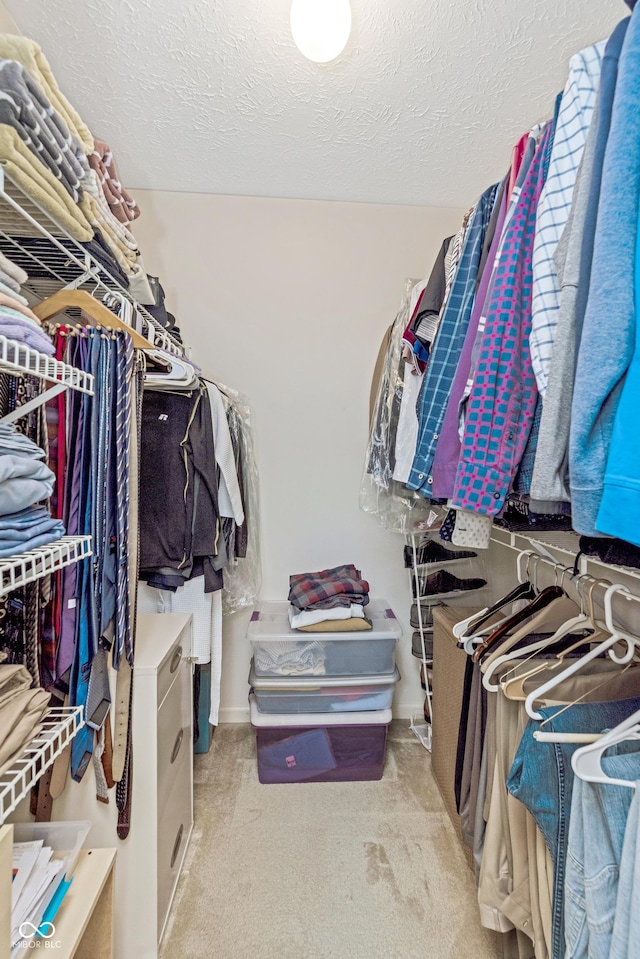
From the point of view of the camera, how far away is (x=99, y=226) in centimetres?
112

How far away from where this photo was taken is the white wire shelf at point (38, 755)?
2.05ft

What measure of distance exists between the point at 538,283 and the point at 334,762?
1.86 meters

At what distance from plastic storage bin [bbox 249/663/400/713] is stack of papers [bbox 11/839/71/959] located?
0.97 m

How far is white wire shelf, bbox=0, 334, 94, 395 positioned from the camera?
2.20 ft

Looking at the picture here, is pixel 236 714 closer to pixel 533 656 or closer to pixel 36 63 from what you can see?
pixel 533 656

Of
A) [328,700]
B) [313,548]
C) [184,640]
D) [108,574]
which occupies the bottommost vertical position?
[328,700]

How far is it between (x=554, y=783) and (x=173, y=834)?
1108 millimetres

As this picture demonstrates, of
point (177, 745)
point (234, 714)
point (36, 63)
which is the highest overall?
point (36, 63)

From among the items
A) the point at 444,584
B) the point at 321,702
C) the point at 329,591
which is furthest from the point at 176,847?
the point at 444,584

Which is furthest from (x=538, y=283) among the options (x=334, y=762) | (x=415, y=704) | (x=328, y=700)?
(x=415, y=704)

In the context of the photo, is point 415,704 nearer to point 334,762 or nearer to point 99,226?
point 334,762

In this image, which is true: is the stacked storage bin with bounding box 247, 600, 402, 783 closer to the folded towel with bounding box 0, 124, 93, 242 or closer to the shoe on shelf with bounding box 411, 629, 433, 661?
the shoe on shelf with bounding box 411, 629, 433, 661

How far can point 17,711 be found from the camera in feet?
2.28

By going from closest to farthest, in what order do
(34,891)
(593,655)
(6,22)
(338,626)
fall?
(34,891) < (593,655) < (6,22) < (338,626)
